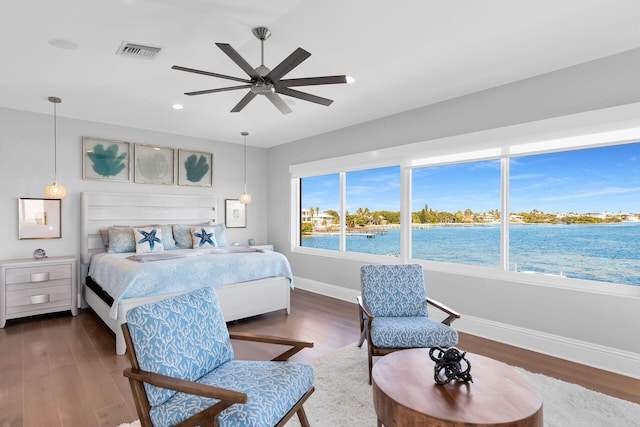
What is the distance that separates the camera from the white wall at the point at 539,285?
296 centimetres

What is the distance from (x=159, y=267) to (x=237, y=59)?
235 cm

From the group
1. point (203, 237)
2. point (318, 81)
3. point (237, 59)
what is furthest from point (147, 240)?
point (318, 81)

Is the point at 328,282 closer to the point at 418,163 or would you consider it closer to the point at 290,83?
the point at 418,163

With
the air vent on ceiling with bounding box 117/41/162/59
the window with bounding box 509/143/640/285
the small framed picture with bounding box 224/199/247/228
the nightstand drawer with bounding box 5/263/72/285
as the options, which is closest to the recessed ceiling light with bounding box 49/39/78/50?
the air vent on ceiling with bounding box 117/41/162/59

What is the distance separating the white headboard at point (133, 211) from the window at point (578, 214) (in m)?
4.77

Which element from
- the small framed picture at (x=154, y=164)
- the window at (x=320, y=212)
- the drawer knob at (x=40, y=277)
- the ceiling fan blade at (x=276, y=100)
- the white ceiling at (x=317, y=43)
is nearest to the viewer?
the white ceiling at (x=317, y=43)

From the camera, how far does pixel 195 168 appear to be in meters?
6.12

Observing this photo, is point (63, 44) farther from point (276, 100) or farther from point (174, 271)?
point (174, 271)

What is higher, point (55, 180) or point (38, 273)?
point (55, 180)

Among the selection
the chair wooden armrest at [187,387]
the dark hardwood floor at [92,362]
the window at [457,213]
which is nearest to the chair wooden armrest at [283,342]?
the chair wooden armrest at [187,387]

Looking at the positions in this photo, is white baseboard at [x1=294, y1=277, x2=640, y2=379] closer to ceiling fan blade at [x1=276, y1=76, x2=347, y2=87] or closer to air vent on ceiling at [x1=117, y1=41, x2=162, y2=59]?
ceiling fan blade at [x1=276, y1=76, x2=347, y2=87]

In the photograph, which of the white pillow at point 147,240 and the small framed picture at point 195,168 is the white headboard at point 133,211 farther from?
the white pillow at point 147,240

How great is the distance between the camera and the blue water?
3.18 meters

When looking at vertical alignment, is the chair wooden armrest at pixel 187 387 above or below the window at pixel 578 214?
below
